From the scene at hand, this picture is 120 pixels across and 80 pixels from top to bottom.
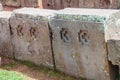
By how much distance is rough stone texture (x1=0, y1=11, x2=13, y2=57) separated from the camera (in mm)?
6490

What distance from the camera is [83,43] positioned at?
5199 mm

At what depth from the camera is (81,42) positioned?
522 centimetres

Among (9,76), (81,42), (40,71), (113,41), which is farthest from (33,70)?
(113,41)

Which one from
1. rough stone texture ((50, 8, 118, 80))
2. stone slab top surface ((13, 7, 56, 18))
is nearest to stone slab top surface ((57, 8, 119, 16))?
rough stone texture ((50, 8, 118, 80))

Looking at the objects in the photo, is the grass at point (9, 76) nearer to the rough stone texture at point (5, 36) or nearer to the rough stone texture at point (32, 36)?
the rough stone texture at point (32, 36)

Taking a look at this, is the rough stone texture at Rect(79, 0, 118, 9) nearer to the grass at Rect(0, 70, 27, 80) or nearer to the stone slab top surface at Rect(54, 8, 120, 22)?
the stone slab top surface at Rect(54, 8, 120, 22)

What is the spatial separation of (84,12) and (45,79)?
129cm

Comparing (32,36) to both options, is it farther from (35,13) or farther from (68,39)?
(68,39)

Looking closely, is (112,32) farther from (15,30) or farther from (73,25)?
(15,30)

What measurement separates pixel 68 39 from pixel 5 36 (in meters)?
1.71

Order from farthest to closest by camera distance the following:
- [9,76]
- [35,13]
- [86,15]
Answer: [35,13] → [9,76] → [86,15]

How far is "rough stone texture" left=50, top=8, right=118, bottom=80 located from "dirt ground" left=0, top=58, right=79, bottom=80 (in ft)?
0.43

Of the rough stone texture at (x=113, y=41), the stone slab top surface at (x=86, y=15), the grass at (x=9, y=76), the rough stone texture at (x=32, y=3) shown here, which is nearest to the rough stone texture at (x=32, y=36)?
the stone slab top surface at (x=86, y=15)

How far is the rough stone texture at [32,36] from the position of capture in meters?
5.80
